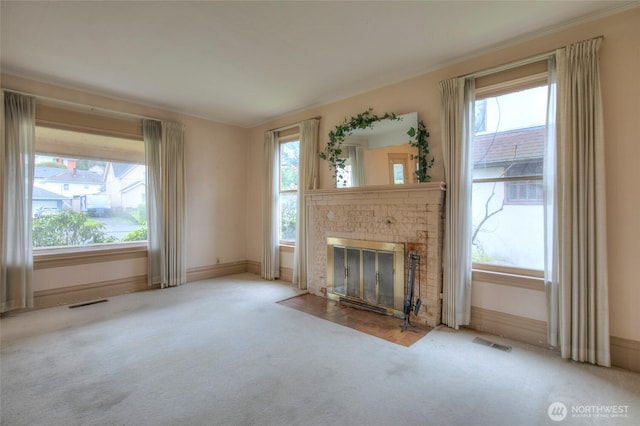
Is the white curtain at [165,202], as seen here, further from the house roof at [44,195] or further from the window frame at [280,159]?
the window frame at [280,159]

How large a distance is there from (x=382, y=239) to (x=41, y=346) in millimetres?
3676

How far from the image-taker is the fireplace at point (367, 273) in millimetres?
3588

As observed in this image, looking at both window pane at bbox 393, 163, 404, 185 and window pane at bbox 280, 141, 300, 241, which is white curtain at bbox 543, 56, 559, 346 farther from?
window pane at bbox 280, 141, 300, 241

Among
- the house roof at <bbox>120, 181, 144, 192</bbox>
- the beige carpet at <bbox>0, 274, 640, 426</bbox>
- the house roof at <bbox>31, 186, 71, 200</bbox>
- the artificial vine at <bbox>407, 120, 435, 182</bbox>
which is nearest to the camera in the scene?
the beige carpet at <bbox>0, 274, 640, 426</bbox>

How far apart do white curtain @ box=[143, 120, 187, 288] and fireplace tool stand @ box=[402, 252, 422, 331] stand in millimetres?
3784

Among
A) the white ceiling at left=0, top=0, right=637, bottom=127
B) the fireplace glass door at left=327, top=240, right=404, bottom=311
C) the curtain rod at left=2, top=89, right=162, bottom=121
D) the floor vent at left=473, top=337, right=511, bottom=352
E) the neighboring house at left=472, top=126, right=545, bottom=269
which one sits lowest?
the floor vent at left=473, top=337, right=511, bottom=352

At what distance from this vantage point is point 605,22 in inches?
99.9

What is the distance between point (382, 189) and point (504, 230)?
138 cm

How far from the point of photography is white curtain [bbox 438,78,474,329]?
3.16m

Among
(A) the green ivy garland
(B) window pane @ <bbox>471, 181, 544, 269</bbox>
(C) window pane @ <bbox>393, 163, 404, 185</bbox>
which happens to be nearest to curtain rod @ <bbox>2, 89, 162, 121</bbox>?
(A) the green ivy garland

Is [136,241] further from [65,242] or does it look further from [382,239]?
[382,239]

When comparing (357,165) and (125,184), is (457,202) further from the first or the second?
(125,184)

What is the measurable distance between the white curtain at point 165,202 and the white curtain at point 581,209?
5147mm

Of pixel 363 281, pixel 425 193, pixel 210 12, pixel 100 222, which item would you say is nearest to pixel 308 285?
pixel 363 281
